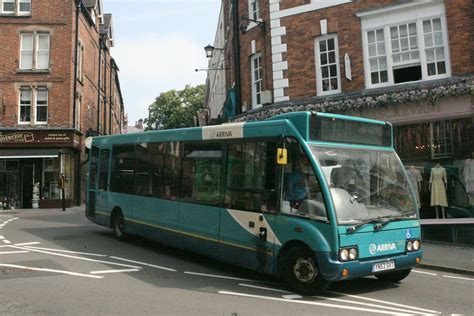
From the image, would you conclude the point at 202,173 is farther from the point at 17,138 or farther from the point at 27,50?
the point at 27,50

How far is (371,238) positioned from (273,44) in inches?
436

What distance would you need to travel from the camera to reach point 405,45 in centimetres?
1370

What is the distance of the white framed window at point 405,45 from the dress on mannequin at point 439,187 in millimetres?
2874

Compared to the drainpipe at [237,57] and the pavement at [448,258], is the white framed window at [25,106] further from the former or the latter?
the pavement at [448,258]

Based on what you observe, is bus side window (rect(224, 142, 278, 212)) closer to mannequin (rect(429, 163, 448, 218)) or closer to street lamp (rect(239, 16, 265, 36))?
mannequin (rect(429, 163, 448, 218))

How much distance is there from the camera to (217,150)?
8164mm

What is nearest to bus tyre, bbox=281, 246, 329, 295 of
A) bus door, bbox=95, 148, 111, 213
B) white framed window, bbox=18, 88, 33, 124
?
bus door, bbox=95, 148, 111, 213

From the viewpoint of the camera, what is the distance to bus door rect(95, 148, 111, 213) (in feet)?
40.3

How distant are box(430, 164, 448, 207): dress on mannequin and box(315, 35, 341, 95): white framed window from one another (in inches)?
166

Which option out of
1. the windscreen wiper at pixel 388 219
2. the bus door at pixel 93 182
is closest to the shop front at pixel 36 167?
the bus door at pixel 93 182

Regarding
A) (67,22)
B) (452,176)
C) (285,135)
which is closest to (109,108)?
(67,22)

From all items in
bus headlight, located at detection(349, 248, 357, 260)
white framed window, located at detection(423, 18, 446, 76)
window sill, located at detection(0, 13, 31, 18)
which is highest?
window sill, located at detection(0, 13, 31, 18)

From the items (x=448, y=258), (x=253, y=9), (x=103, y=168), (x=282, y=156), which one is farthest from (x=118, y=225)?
(x=253, y=9)

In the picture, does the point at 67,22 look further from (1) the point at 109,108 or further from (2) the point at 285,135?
(2) the point at 285,135
